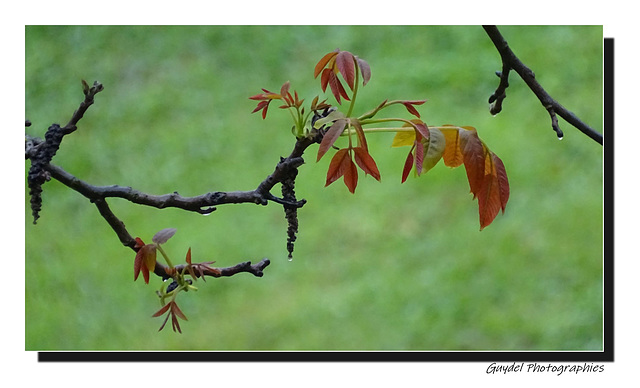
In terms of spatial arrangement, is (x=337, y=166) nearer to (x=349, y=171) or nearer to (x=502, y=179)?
(x=349, y=171)

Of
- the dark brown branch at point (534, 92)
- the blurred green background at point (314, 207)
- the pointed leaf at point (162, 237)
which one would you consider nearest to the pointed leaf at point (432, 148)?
the dark brown branch at point (534, 92)

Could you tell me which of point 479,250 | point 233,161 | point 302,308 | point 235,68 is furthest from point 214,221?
point 479,250

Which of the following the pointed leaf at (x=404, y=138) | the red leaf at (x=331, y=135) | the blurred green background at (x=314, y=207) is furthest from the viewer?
the blurred green background at (x=314, y=207)

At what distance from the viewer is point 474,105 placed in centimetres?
197

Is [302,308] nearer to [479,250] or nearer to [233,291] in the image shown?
[233,291]

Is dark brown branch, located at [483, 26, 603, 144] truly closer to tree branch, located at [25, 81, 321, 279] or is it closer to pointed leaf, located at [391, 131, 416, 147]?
pointed leaf, located at [391, 131, 416, 147]

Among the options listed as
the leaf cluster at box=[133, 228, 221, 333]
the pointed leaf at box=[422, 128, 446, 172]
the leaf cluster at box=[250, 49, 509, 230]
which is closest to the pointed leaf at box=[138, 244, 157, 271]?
the leaf cluster at box=[133, 228, 221, 333]

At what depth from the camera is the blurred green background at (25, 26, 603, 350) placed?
5.38 ft

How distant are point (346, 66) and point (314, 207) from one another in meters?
1.24

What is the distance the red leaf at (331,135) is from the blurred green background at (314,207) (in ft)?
3.44

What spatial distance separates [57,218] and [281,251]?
0.58 m

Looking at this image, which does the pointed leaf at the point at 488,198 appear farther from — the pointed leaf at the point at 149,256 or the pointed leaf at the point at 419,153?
the pointed leaf at the point at 149,256

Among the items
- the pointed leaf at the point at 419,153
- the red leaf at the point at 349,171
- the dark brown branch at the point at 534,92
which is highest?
the dark brown branch at the point at 534,92

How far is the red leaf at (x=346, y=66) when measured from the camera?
0.61 m
